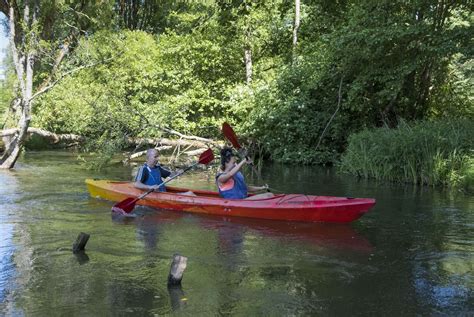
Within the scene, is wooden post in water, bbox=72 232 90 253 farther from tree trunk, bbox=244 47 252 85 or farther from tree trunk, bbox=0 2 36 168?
→ tree trunk, bbox=244 47 252 85

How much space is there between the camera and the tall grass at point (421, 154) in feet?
34.7

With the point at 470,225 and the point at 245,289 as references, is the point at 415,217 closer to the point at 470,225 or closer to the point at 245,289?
the point at 470,225

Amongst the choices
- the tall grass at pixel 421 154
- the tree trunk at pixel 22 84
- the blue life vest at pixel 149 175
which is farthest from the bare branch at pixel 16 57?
the tall grass at pixel 421 154

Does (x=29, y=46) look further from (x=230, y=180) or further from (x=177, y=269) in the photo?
(x=177, y=269)

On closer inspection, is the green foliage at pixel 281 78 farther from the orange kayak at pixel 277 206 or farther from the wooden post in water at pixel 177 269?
the wooden post in water at pixel 177 269

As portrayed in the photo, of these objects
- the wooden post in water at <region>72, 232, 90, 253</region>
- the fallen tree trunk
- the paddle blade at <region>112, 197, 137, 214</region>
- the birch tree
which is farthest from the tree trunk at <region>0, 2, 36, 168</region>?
the wooden post in water at <region>72, 232, 90, 253</region>

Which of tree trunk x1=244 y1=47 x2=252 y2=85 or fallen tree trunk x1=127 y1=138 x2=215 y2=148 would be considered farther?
tree trunk x1=244 y1=47 x2=252 y2=85

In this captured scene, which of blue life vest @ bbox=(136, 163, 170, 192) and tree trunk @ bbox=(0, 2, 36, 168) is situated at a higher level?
tree trunk @ bbox=(0, 2, 36, 168)

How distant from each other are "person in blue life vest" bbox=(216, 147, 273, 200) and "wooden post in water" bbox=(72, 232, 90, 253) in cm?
259

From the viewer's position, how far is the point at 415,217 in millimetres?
8000

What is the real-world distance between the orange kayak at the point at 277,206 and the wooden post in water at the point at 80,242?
2529 mm

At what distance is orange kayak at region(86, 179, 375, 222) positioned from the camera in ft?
23.7

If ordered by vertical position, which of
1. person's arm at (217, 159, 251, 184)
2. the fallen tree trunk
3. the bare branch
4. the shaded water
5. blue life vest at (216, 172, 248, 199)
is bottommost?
the shaded water

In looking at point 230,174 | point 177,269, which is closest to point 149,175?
point 230,174
